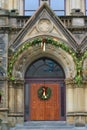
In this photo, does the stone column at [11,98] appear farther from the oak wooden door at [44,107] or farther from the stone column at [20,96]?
the oak wooden door at [44,107]

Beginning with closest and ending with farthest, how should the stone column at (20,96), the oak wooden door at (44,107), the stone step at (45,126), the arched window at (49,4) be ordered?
the stone step at (45,126) → the stone column at (20,96) → the oak wooden door at (44,107) → the arched window at (49,4)

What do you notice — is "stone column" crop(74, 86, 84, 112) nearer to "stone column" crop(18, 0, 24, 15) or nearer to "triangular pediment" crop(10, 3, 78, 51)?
"triangular pediment" crop(10, 3, 78, 51)

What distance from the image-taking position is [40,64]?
21.1 m

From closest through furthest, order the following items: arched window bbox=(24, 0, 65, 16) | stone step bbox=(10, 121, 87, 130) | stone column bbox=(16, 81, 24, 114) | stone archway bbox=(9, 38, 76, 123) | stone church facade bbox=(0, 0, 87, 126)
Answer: stone step bbox=(10, 121, 87, 130), stone church facade bbox=(0, 0, 87, 126), stone column bbox=(16, 81, 24, 114), stone archway bbox=(9, 38, 76, 123), arched window bbox=(24, 0, 65, 16)

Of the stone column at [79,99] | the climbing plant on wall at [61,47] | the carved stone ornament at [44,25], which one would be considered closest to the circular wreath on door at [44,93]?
the stone column at [79,99]

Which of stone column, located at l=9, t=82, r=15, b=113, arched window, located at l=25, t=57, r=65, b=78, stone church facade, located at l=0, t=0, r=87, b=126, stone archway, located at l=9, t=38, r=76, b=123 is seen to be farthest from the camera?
arched window, located at l=25, t=57, r=65, b=78

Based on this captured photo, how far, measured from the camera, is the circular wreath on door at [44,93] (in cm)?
2070

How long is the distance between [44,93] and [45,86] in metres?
0.36

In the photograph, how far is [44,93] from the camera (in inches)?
815

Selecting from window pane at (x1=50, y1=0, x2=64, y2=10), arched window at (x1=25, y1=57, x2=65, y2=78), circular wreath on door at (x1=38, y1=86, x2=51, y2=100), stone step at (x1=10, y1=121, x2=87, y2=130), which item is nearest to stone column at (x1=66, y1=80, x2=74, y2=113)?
stone step at (x1=10, y1=121, x2=87, y2=130)

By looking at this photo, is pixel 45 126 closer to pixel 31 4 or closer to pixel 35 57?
pixel 35 57

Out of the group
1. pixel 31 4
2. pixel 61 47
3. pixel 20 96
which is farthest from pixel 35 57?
pixel 31 4

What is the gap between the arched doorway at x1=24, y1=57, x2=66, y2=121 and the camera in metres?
20.6

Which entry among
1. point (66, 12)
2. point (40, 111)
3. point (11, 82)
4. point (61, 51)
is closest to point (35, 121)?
point (40, 111)
